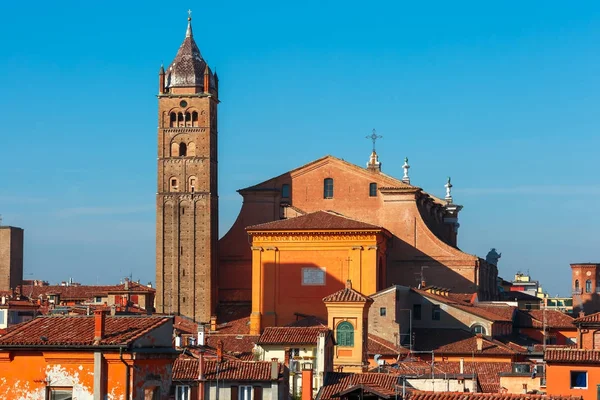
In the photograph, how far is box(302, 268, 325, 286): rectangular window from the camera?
6731 centimetres

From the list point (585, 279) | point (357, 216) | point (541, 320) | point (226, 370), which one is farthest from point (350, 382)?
point (585, 279)

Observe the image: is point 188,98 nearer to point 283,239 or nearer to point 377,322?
point 283,239

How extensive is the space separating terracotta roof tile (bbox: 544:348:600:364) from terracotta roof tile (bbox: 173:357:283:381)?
647cm

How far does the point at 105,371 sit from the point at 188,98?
176 feet

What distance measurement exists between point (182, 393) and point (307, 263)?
119 feet

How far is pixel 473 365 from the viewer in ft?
162

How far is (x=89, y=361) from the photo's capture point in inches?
828

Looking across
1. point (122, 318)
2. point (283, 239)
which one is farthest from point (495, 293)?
point (122, 318)

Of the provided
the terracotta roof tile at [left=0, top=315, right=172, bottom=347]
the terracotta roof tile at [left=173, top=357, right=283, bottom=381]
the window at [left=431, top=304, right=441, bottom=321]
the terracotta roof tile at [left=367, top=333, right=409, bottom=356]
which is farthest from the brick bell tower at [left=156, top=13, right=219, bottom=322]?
the terracotta roof tile at [left=0, top=315, right=172, bottom=347]

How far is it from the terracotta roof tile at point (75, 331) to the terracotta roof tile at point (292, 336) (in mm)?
21405

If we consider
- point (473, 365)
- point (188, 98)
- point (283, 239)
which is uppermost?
point (188, 98)

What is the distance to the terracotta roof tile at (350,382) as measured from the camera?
3338cm

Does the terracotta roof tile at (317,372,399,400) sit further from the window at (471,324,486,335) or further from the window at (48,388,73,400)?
the window at (471,324,486,335)

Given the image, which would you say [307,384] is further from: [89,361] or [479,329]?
[479,329]
